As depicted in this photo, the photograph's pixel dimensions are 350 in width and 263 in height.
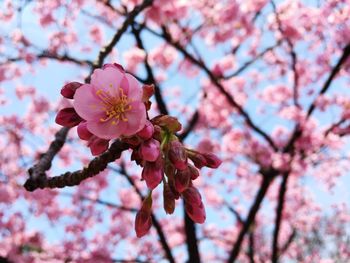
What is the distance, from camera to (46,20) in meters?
7.98

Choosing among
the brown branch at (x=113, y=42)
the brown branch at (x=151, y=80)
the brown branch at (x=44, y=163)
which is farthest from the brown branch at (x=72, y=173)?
the brown branch at (x=151, y=80)

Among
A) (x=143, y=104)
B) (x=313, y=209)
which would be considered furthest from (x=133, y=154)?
(x=313, y=209)

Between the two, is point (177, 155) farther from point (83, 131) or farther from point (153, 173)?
point (83, 131)

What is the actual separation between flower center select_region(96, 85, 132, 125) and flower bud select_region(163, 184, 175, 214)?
0.27 metres

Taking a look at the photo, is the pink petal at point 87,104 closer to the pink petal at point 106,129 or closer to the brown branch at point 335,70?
the pink petal at point 106,129

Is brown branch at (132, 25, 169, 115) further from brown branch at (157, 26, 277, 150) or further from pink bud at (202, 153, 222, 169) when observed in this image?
pink bud at (202, 153, 222, 169)

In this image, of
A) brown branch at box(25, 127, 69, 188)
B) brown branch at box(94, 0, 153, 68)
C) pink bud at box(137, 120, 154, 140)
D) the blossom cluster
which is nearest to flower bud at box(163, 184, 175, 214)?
the blossom cluster

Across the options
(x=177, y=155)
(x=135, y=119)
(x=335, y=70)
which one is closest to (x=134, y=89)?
(x=135, y=119)

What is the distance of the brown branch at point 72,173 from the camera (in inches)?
66.1

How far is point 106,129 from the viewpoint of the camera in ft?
4.64

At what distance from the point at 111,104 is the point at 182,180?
33cm

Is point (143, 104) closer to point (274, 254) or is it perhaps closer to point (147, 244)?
point (274, 254)

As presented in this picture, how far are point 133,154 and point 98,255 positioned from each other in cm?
593

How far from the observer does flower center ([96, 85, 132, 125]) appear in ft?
4.63
